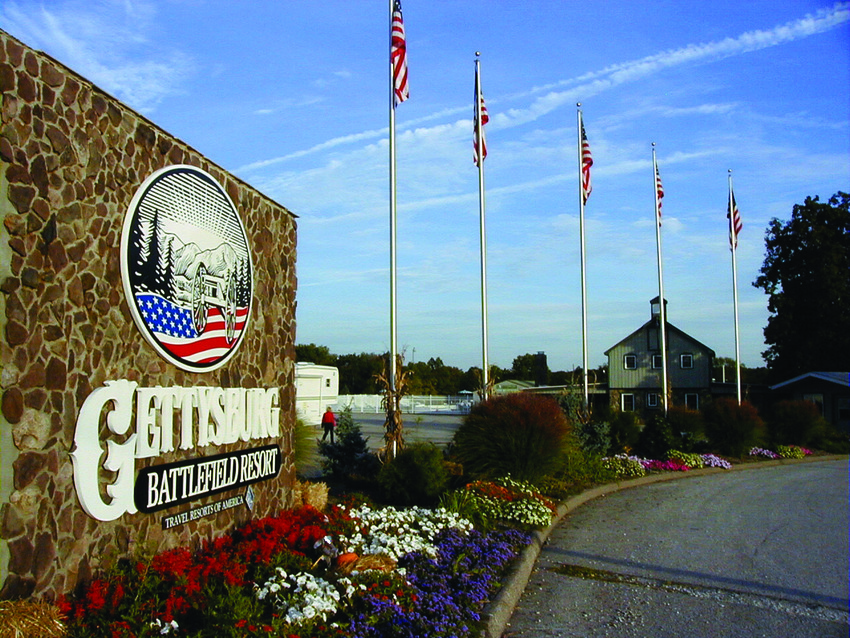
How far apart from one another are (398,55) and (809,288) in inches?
1599

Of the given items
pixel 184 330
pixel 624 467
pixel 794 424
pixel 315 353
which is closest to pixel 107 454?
pixel 184 330

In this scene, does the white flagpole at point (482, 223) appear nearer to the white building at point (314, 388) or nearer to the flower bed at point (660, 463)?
the flower bed at point (660, 463)

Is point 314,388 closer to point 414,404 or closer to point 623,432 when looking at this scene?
point 623,432

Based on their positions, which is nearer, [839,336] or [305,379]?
[305,379]

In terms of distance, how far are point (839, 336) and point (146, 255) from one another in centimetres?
4667

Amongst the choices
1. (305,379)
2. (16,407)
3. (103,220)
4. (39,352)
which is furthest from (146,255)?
(305,379)

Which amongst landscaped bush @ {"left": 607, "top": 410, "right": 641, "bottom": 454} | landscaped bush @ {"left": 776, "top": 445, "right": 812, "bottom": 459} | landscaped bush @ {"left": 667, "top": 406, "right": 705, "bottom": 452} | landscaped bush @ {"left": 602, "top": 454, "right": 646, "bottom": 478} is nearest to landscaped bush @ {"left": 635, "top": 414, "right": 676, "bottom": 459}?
landscaped bush @ {"left": 607, "top": 410, "right": 641, "bottom": 454}

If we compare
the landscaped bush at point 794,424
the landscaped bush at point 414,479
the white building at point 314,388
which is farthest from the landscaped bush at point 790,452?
the white building at point 314,388

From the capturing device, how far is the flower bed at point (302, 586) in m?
5.63

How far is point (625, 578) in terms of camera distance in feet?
28.8

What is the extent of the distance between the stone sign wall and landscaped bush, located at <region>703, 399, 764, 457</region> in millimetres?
20115

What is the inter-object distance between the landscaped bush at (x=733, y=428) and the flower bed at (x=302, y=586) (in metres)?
17.3

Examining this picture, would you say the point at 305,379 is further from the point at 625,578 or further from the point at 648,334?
the point at 625,578

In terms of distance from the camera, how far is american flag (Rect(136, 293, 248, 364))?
7058 millimetres
